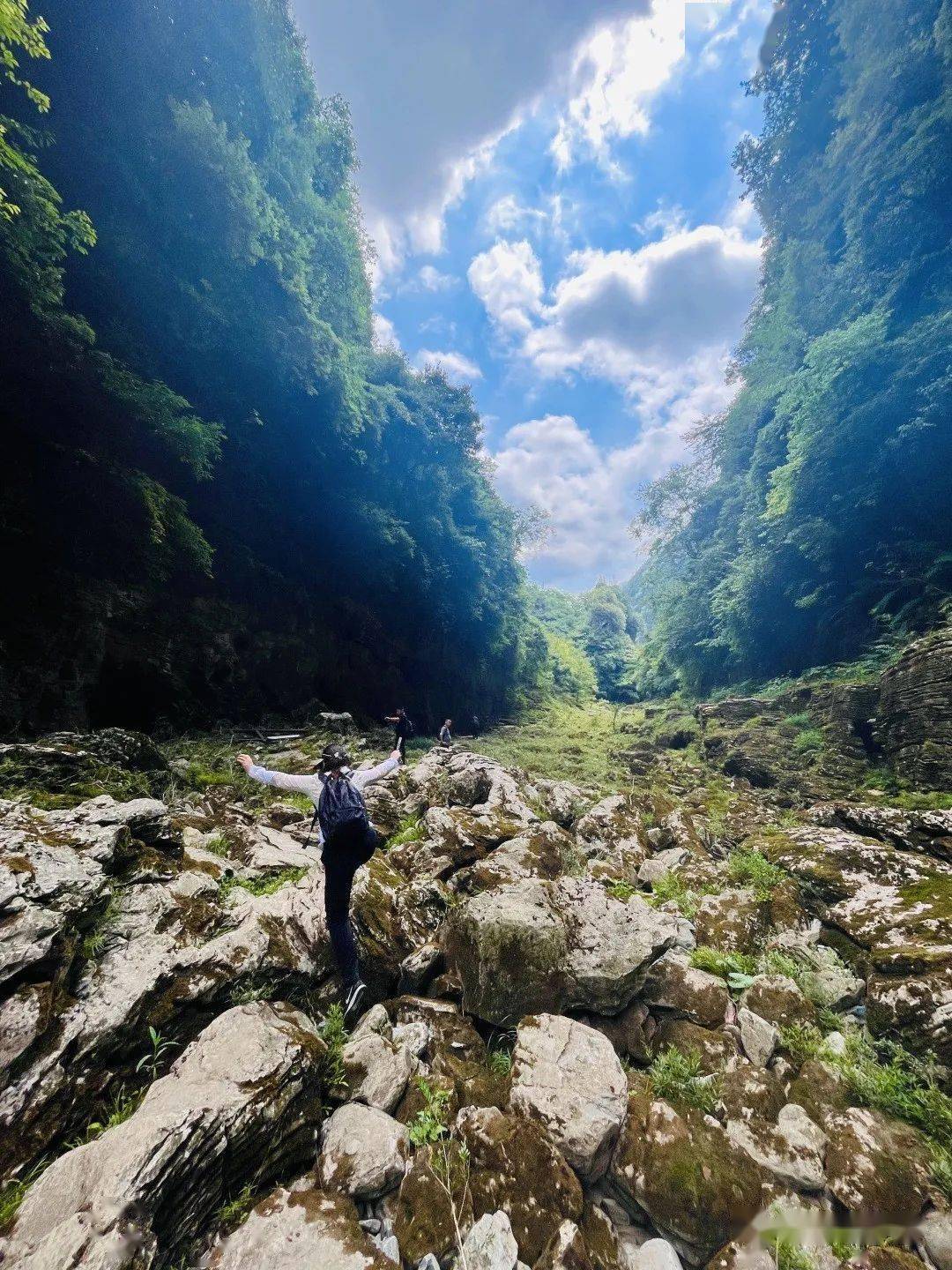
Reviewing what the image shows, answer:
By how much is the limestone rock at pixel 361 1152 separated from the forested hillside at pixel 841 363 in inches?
652

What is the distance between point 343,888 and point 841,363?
739 inches

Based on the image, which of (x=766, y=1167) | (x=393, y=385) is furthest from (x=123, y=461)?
(x=766, y=1167)

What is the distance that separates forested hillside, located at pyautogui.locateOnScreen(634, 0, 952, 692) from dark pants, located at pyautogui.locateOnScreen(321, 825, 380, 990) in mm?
16162

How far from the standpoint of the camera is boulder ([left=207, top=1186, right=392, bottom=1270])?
6.39 ft

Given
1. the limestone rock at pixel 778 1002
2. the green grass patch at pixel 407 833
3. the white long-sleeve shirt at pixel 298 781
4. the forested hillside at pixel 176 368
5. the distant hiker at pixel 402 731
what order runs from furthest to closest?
the forested hillside at pixel 176 368
the distant hiker at pixel 402 731
the green grass patch at pixel 407 833
the white long-sleeve shirt at pixel 298 781
the limestone rock at pixel 778 1002

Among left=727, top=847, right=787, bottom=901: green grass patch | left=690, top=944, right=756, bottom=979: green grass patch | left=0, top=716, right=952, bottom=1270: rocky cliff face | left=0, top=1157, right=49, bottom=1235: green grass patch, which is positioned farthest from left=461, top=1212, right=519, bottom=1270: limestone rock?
left=727, top=847, right=787, bottom=901: green grass patch

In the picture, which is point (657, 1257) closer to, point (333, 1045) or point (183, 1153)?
point (333, 1045)

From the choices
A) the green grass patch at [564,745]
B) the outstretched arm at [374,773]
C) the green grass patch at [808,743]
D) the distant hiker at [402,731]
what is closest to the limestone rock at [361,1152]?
the outstretched arm at [374,773]

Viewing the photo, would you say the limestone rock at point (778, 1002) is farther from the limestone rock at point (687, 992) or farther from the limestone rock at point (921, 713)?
the limestone rock at point (921, 713)

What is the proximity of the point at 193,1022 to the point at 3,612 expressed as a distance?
35.9ft

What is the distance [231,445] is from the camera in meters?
14.2

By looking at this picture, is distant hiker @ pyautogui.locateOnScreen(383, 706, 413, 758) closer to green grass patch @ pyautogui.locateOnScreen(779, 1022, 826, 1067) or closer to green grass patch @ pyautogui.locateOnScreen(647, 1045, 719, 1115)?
green grass patch @ pyautogui.locateOnScreen(647, 1045, 719, 1115)

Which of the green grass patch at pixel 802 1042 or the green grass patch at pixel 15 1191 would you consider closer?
the green grass patch at pixel 15 1191

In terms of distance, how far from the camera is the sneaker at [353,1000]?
331 centimetres
